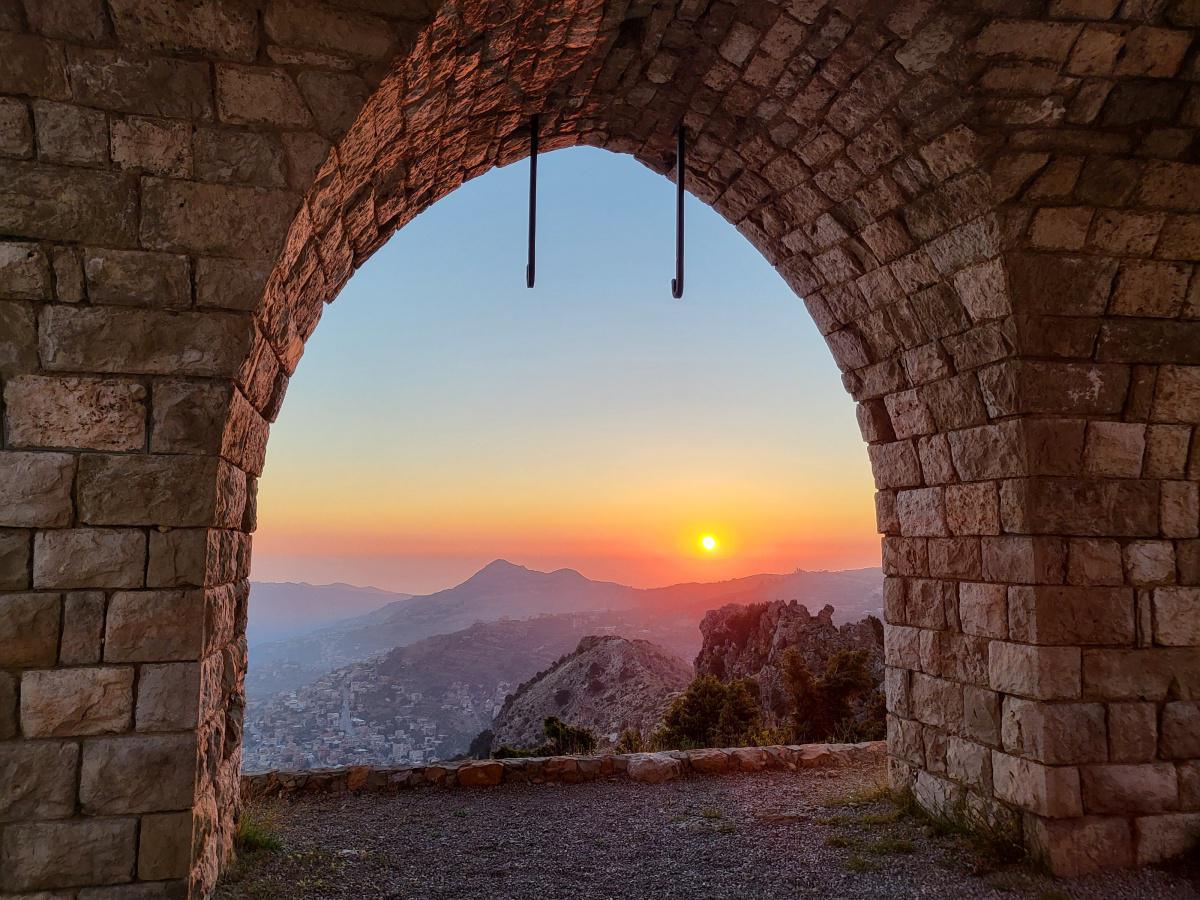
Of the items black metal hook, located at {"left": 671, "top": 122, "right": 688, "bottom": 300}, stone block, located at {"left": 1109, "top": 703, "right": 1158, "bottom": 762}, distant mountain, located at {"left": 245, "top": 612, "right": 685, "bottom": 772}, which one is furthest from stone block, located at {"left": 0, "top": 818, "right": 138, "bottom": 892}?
distant mountain, located at {"left": 245, "top": 612, "right": 685, "bottom": 772}

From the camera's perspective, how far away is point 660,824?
16.2ft

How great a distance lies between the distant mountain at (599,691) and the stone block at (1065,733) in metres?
7.78

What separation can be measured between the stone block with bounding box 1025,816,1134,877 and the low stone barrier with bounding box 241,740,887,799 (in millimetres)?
2705

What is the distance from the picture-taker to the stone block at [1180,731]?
3.88 meters

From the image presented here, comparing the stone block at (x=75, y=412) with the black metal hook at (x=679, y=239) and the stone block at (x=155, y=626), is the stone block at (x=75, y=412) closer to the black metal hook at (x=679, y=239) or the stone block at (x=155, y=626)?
the stone block at (x=155, y=626)

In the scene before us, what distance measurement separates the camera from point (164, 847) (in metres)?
2.75

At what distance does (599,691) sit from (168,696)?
1075 cm

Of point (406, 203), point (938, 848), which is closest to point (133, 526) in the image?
point (406, 203)

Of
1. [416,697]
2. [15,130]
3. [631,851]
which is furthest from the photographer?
[416,697]

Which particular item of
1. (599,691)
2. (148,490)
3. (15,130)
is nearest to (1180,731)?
(148,490)

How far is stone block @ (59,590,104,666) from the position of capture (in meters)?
2.74

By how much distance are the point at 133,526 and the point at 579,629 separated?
906 inches

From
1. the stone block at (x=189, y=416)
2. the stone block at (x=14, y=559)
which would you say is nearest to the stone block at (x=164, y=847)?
the stone block at (x=14, y=559)

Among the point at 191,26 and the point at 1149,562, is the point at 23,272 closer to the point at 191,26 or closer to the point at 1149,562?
the point at 191,26
